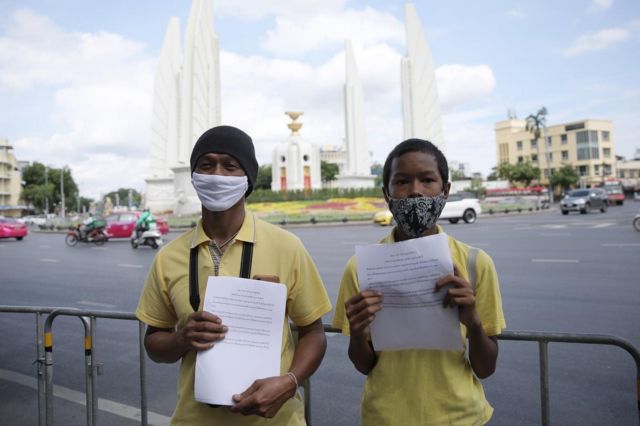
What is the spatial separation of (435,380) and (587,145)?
9531 centimetres

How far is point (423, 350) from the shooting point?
1.79 m

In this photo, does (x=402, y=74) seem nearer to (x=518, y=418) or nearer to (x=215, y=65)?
(x=215, y=65)

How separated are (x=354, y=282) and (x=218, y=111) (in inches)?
1831

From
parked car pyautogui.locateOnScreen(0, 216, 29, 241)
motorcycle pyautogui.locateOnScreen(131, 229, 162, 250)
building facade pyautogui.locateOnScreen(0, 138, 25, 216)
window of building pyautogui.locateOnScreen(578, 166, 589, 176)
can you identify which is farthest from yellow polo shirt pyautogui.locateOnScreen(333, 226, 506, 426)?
window of building pyautogui.locateOnScreen(578, 166, 589, 176)

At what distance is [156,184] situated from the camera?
52.0m

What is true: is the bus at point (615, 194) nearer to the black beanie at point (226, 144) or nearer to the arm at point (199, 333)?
the black beanie at point (226, 144)

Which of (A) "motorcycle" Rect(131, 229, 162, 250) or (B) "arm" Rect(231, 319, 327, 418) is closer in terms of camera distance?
(B) "arm" Rect(231, 319, 327, 418)

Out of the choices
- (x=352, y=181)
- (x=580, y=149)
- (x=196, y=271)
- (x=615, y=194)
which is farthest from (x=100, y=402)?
(x=580, y=149)

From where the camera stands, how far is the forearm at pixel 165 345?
1.81m

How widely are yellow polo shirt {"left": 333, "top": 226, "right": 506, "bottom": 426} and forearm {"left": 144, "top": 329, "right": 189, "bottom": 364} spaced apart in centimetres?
59

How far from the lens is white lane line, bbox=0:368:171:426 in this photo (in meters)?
3.89

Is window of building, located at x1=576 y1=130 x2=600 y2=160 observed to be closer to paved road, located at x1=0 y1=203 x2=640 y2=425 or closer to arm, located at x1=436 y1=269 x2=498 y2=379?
paved road, located at x1=0 y1=203 x2=640 y2=425

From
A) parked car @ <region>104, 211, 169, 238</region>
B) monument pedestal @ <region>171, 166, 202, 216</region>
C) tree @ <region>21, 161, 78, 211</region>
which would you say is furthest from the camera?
tree @ <region>21, 161, 78, 211</region>

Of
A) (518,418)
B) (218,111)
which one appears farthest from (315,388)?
(218,111)
